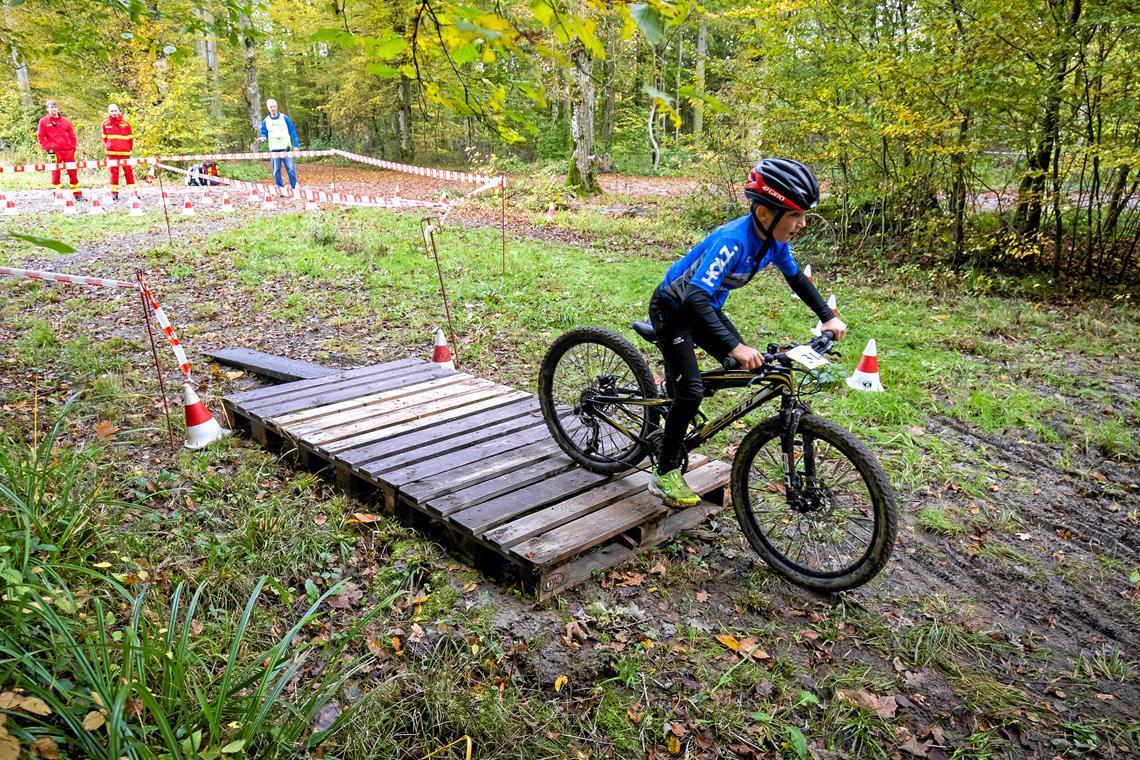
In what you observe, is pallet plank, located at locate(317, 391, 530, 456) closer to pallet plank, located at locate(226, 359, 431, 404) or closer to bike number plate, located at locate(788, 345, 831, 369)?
pallet plank, located at locate(226, 359, 431, 404)

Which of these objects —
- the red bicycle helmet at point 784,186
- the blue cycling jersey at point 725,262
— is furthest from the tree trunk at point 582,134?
the red bicycle helmet at point 784,186

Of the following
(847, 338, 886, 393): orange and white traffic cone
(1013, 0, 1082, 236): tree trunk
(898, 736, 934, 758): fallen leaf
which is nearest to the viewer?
(898, 736, 934, 758): fallen leaf

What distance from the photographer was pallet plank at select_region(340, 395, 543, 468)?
428 cm

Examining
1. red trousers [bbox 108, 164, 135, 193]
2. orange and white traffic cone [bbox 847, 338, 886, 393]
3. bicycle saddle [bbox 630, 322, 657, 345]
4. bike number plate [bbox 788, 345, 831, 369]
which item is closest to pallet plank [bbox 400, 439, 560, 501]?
bicycle saddle [bbox 630, 322, 657, 345]

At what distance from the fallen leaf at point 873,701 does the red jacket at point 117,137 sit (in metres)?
15.4

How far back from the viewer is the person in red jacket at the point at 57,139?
48.0 ft

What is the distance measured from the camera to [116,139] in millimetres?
13906

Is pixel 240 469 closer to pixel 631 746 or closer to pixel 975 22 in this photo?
pixel 631 746

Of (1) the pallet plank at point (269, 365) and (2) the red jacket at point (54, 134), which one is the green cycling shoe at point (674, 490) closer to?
(1) the pallet plank at point (269, 365)

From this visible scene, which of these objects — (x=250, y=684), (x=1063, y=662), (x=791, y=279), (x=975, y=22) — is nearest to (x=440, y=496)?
(x=250, y=684)

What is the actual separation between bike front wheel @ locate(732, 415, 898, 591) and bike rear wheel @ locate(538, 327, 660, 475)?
70 centimetres

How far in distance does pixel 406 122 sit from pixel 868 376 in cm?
2359

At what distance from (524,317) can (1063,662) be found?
586cm

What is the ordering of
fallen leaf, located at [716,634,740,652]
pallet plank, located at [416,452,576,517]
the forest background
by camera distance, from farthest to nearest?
the forest background < pallet plank, located at [416,452,576,517] < fallen leaf, located at [716,634,740,652]
